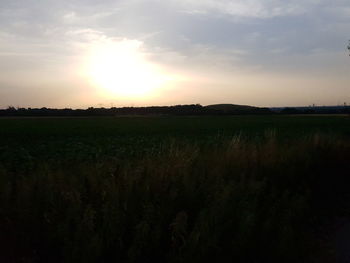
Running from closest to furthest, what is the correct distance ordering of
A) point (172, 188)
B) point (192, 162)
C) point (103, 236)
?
point (103, 236)
point (172, 188)
point (192, 162)

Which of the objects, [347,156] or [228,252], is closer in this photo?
[228,252]

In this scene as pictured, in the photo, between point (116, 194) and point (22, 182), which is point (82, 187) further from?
point (22, 182)

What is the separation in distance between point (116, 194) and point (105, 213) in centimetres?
69

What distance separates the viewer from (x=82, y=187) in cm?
669

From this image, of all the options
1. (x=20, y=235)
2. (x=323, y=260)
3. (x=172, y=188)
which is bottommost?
(x=323, y=260)

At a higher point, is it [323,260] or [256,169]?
[256,169]

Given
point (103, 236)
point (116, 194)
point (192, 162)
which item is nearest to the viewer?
point (103, 236)

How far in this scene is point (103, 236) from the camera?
5543 millimetres

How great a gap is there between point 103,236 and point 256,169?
5.69 metres

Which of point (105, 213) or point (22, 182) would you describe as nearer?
point (105, 213)

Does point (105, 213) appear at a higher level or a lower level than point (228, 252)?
higher

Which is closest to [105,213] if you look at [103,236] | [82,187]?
[103,236]

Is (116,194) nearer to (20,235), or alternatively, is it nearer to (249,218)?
(20,235)

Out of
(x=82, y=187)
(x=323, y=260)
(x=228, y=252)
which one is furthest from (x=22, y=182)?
(x=323, y=260)
